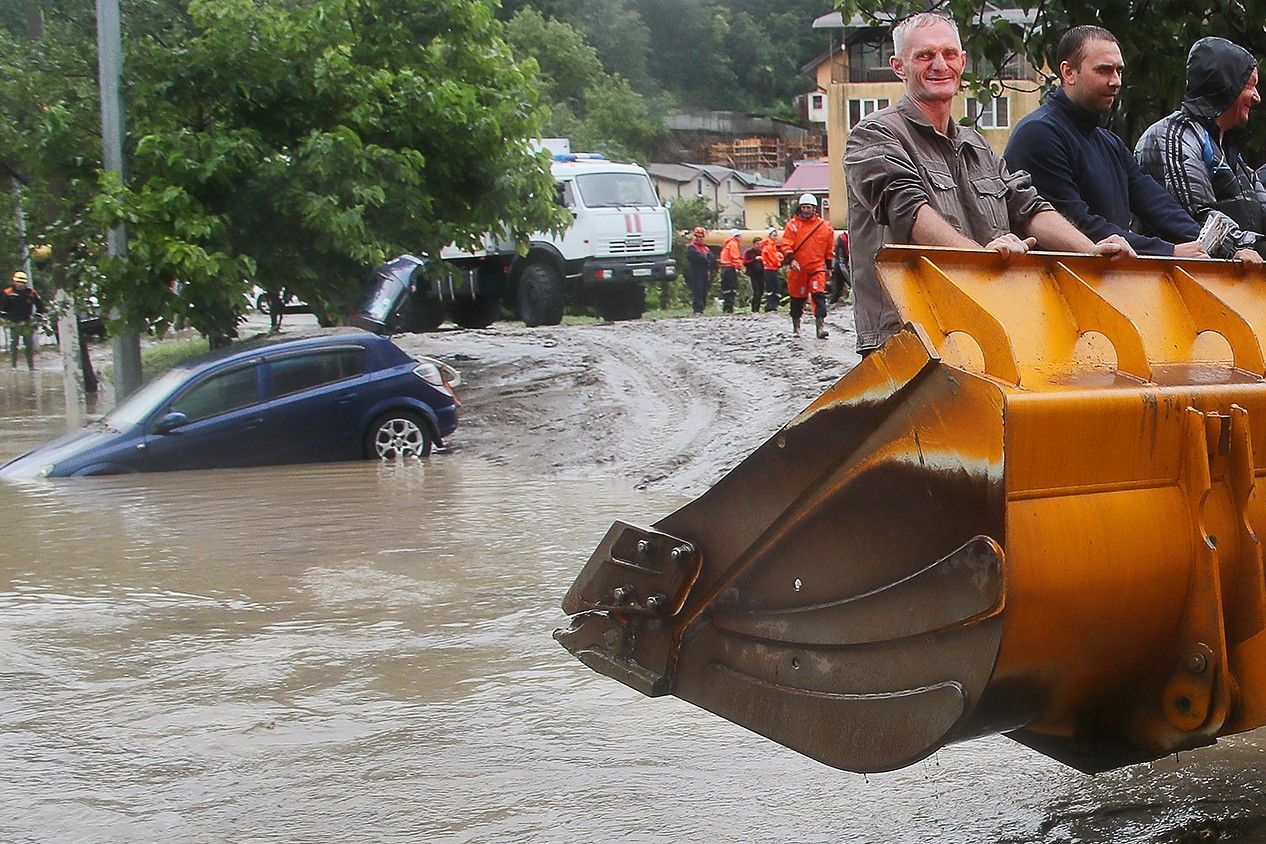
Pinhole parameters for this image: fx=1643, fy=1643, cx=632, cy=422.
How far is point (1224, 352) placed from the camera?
13.0 ft

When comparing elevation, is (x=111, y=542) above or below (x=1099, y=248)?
below

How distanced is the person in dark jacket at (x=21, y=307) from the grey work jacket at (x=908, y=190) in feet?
82.7

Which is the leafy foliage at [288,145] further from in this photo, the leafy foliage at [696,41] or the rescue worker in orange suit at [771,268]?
the leafy foliage at [696,41]

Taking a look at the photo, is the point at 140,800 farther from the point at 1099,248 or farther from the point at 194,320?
the point at 194,320

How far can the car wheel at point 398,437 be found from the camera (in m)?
14.9

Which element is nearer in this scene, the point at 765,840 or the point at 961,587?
the point at 961,587

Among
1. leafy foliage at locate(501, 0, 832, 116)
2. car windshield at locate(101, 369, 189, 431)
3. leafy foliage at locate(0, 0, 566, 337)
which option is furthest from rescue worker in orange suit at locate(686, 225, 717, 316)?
leafy foliage at locate(501, 0, 832, 116)

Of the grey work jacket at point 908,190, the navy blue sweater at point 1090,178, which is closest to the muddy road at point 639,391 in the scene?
the navy blue sweater at point 1090,178

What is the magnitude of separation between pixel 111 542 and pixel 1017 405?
7.92 m

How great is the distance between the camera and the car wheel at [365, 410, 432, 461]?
49.0 feet

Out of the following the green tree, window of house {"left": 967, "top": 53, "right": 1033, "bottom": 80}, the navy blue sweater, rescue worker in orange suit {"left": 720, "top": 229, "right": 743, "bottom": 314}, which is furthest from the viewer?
the green tree

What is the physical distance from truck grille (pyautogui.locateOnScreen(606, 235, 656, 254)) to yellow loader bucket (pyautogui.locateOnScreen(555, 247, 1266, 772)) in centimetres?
2214

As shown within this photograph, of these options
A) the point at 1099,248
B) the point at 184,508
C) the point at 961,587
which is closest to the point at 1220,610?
the point at 961,587

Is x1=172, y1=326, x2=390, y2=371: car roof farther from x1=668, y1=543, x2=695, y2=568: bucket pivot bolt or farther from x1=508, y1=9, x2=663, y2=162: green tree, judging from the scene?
x1=508, y1=9, x2=663, y2=162: green tree
